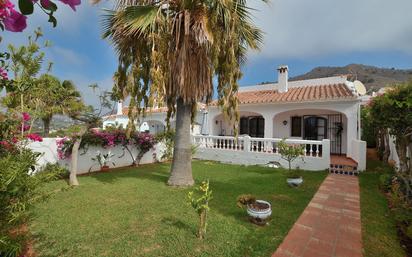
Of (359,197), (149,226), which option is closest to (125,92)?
(149,226)

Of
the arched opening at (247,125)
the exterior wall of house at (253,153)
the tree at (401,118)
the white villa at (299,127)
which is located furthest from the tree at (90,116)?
the arched opening at (247,125)

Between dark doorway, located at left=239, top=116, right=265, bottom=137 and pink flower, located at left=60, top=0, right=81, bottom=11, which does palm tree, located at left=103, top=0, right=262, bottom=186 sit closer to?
pink flower, located at left=60, top=0, right=81, bottom=11

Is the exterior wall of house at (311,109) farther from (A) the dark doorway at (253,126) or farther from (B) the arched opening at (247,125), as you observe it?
Answer: (A) the dark doorway at (253,126)

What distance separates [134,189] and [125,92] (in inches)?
143

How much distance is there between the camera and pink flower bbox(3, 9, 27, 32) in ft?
3.55

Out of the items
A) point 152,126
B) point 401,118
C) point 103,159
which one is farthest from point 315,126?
point 152,126

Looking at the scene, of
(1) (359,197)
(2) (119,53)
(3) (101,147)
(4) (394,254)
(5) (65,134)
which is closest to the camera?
(4) (394,254)

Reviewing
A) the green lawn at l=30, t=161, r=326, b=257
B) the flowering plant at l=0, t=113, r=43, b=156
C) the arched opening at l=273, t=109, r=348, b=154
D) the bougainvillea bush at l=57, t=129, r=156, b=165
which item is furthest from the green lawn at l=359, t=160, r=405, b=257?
the bougainvillea bush at l=57, t=129, r=156, b=165

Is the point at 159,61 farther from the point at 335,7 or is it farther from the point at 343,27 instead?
the point at 343,27

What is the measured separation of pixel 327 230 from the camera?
17.0 feet

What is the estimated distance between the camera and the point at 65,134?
1067 centimetres

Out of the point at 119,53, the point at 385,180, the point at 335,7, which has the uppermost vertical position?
the point at 335,7

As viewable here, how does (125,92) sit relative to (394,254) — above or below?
above

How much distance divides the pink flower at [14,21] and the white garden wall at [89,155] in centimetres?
813
